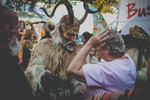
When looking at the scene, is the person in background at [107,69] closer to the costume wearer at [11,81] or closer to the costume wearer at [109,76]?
the costume wearer at [109,76]

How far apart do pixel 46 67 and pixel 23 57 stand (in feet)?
10.1

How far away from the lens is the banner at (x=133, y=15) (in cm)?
310

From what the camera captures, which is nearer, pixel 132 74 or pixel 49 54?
pixel 132 74

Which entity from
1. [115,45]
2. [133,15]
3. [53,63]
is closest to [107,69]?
[115,45]

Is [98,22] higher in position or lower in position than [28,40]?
higher

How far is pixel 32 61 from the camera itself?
7.15 ft

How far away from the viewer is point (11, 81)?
1.05 meters

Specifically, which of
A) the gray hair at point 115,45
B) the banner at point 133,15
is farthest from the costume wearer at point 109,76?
the banner at point 133,15

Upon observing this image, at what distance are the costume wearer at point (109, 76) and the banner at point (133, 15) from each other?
2.12 meters

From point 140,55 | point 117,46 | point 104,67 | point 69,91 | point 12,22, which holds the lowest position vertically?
point 69,91

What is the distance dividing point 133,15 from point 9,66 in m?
3.18

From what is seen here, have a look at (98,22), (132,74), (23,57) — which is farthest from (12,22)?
(98,22)

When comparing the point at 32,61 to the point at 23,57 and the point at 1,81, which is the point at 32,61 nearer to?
the point at 1,81

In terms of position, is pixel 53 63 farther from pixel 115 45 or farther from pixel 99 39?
pixel 115 45
